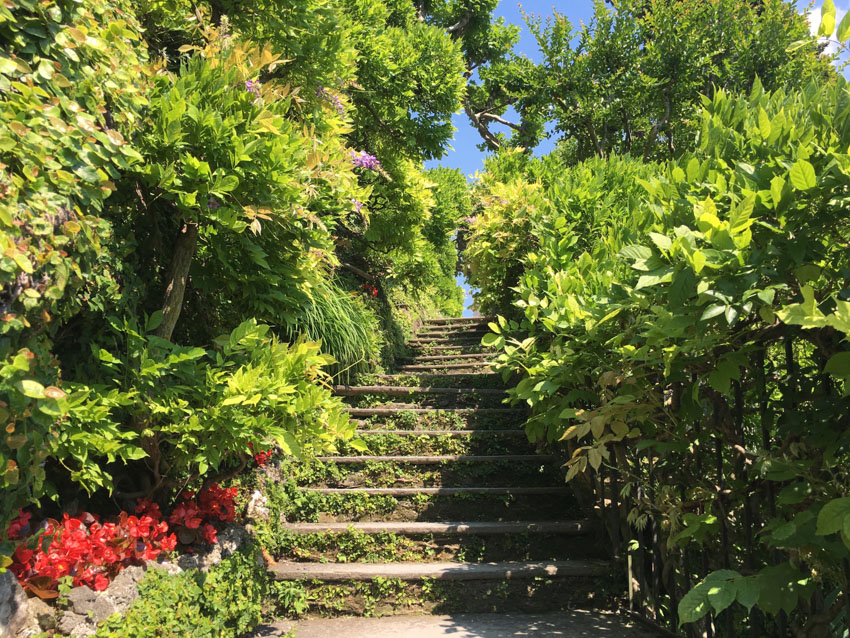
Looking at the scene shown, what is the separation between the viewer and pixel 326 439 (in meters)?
2.81

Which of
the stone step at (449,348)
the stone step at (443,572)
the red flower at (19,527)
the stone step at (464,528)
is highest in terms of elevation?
the stone step at (449,348)

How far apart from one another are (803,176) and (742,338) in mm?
697

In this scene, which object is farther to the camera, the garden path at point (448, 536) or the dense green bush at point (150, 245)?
the garden path at point (448, 536)

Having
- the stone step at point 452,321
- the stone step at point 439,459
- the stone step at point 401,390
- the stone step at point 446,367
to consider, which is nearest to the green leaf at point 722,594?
the stone step at point 439,459

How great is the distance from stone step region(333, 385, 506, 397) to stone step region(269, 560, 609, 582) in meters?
2.51

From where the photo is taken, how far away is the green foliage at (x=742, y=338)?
A: 59.6 inches

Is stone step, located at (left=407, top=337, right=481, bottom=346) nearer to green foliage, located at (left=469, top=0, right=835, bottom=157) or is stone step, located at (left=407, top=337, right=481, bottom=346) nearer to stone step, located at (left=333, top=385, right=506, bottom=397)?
stone step, located at (left=333, top=385, right=506, bottom=397)

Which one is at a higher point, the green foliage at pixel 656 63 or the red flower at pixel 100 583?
the green foliage at pixel 656 63

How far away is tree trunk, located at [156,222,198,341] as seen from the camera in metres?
2.90

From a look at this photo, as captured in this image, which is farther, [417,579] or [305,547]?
[305,547]

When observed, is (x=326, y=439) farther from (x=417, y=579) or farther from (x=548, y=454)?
(x=548, y=454)

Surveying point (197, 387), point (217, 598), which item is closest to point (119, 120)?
point (197, 387)

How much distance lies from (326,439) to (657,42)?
9721mm

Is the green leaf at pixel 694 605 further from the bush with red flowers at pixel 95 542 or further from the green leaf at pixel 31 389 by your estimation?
the bush with red flowers at pixel 95 542
